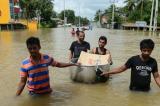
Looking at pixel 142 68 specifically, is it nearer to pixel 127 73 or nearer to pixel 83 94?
pixel 83 94

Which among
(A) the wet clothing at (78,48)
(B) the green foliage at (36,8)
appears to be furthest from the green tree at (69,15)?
(A) the wet clothing at (78,48)

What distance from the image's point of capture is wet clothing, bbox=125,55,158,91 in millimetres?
6934

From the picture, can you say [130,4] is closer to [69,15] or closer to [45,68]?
[69,15]

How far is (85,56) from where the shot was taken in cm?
873

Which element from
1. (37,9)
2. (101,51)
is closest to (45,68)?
(101,51)

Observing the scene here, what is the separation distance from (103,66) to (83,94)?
91cm

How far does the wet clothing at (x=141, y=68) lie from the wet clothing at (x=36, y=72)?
1.61 meters

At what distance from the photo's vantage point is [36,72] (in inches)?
247

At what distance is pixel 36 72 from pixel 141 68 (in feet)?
6.92

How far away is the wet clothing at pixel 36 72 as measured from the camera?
621 cm

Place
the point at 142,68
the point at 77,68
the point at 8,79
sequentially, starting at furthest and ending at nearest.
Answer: the point at 8,79, the point at 77,68, the point at 142,68

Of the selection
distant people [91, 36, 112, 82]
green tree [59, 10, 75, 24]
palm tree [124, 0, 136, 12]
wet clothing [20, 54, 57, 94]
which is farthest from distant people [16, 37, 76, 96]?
green tree [59, 10, 75, 24]

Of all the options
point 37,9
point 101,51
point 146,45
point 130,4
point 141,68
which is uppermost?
point 130,4

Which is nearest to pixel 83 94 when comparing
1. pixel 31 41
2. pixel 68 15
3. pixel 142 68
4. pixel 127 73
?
pixel 142 68
